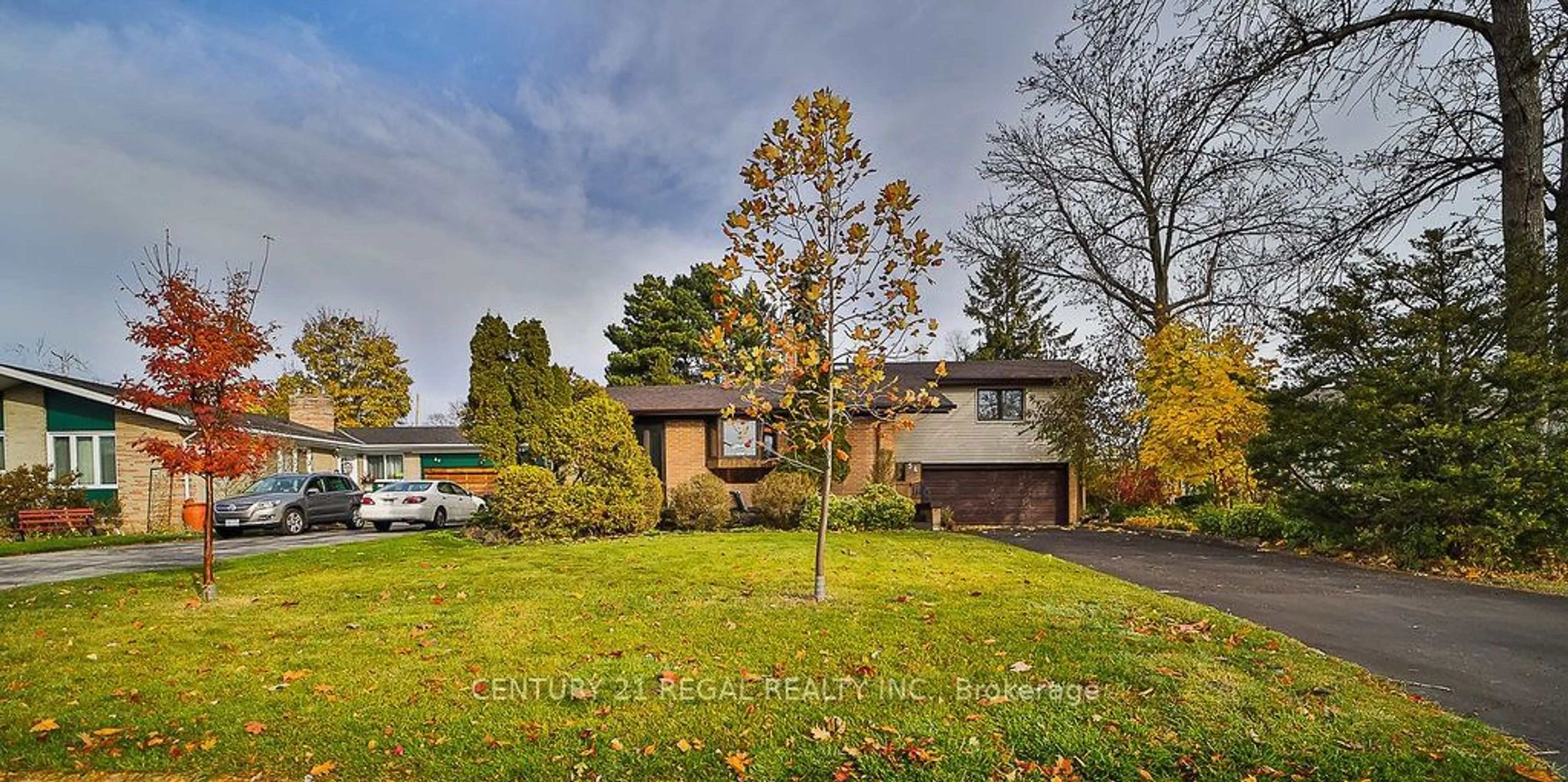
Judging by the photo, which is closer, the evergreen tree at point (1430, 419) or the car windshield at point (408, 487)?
the evergreen tree at point (1430, 419)

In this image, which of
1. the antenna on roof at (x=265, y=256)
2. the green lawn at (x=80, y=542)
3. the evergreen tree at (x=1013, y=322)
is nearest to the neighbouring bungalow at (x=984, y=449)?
the green lawn at (x=80, y=542)

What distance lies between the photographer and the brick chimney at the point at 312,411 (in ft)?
96.4

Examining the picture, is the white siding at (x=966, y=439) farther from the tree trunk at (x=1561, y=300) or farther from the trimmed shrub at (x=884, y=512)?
the tree trunk at (x=1561, y=300)

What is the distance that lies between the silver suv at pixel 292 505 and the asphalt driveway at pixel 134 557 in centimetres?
49

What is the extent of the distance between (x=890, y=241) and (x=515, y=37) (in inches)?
361

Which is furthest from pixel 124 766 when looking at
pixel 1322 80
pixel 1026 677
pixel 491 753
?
pixel 1322 80

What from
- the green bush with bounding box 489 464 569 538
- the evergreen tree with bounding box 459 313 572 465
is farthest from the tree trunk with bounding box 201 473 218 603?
the evergreen tree with bounding box 459 313 572 465

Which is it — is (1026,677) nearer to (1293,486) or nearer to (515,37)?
(1293,486)

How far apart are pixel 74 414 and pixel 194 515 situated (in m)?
4.91

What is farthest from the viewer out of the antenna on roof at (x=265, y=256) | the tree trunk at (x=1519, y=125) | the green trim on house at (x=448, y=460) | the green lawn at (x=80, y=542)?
the green trim on house at (x=448, y=460)

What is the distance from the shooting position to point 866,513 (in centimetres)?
1598

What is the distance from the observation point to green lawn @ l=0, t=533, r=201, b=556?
1342 centimetres

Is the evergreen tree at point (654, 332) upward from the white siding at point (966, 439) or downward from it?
upward

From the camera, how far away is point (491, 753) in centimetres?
344
